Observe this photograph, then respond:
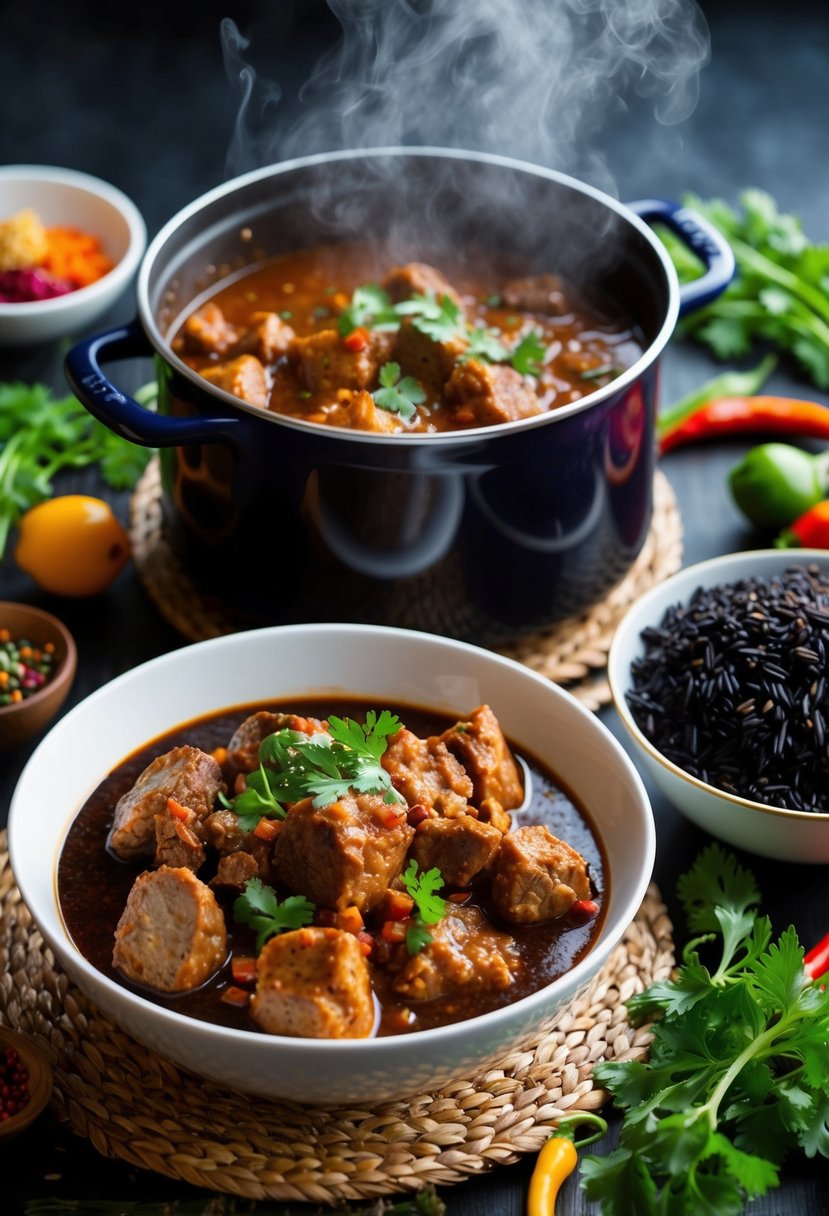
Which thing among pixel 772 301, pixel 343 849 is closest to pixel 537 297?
pixel 772 301

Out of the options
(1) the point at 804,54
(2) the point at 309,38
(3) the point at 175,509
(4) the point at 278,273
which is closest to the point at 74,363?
(3) the point at 175,509

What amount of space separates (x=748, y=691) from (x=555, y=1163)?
1435mm

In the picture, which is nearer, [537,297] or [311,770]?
[311,770]

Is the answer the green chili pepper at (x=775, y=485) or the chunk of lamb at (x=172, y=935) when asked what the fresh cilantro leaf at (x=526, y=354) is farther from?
the chunk of lamb at (x=172, y=935)

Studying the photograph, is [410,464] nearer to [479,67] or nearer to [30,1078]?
[30,1078]

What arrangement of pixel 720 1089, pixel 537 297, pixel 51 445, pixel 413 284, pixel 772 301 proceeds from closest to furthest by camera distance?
pixel 720 1089
pixel 413 284
pixel 537 297
pixel 51 445
pixel 772 301

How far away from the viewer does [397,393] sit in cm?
421

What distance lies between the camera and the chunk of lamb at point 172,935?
303 centimetres

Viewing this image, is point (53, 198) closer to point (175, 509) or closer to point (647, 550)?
point (175, 509)

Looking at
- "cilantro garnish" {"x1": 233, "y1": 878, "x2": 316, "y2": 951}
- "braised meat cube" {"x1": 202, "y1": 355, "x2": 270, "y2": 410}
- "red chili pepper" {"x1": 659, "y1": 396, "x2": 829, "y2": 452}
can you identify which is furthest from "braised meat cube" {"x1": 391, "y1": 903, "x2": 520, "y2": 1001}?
"red chili pepper" {"x1": 659, "y1": 396, "x2": 829, "y2": 452}

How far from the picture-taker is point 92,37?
7789 mm

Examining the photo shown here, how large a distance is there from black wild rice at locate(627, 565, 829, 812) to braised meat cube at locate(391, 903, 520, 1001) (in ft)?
3.17

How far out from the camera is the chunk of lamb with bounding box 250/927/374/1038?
2859mm

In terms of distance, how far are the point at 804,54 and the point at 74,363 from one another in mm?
5508
